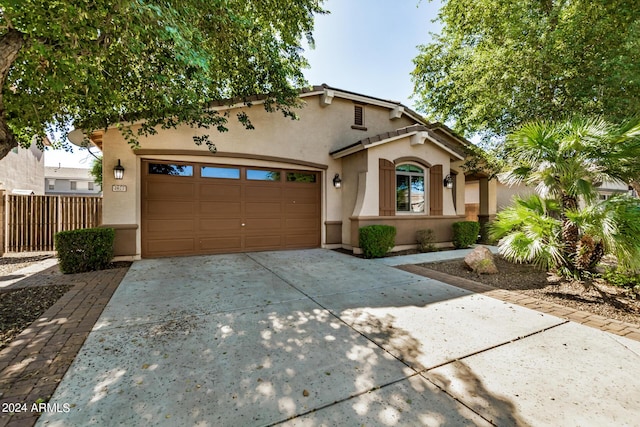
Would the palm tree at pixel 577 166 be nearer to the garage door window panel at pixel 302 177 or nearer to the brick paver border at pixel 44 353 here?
the garage door window panel at pixel 302 177

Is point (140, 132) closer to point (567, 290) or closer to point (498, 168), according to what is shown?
point (567, 290)

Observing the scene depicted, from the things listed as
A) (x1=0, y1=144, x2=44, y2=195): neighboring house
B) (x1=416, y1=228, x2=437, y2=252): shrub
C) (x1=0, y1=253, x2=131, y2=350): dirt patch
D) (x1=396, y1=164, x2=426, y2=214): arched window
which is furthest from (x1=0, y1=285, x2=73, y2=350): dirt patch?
(x1=0, y1=144, x2=44, y2=195): neighboring house

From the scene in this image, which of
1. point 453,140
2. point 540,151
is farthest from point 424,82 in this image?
point 540,151

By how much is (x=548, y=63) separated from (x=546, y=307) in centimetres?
742

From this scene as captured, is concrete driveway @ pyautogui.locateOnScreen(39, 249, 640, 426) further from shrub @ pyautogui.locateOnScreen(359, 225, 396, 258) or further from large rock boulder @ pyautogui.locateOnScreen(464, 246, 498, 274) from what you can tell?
shrub @ pyautogui.locateOnScreen(359, 225, 396, 258)

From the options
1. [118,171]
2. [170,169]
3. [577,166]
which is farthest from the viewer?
[170,169]

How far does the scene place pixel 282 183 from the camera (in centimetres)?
925

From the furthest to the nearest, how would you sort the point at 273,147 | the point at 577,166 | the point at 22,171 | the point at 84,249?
the point at 22,171
the point at 273,147
the point at 84,249
the point at 577,166

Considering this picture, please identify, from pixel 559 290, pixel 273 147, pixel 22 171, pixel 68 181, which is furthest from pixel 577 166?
pixel 68 181

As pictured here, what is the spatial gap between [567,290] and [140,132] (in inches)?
386

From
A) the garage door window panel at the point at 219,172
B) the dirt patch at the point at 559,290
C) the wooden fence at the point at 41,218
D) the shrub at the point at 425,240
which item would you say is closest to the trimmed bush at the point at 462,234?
the shrub at the point at 425,240

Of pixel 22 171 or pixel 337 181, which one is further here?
pixel 22 171

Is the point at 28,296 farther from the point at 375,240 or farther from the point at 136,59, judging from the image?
the point at 375,240

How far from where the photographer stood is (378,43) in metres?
9.52
